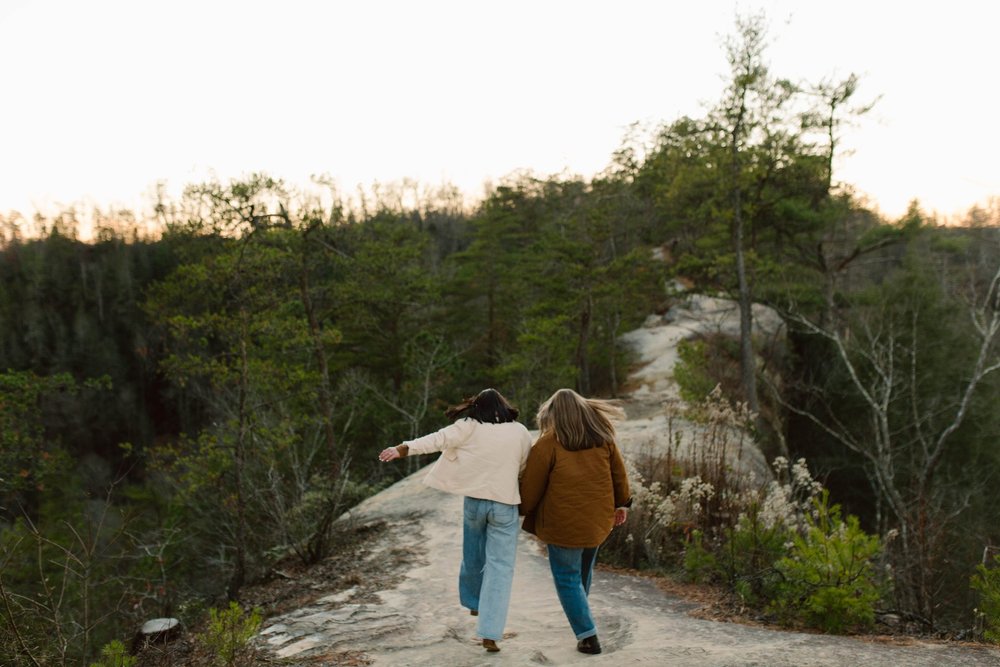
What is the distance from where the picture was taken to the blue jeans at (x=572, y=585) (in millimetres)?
4109

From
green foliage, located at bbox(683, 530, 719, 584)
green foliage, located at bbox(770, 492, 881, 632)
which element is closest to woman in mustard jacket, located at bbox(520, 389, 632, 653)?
green foliage, located at bbox(770, 492, 881, 632)

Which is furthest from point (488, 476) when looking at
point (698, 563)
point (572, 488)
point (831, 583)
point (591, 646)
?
point (698, 563)

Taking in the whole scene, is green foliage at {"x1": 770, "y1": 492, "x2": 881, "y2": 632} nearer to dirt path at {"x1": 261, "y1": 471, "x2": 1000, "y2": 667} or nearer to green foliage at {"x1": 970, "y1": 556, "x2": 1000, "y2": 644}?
dirt path at {"x1": 261, "y1": 471, "x2": 1000, "y2": 667}

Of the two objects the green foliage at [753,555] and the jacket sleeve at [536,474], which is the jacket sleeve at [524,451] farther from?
the green foliage at [753,555]

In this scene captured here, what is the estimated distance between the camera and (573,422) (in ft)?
13.5

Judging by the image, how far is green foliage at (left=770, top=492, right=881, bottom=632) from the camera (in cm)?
490

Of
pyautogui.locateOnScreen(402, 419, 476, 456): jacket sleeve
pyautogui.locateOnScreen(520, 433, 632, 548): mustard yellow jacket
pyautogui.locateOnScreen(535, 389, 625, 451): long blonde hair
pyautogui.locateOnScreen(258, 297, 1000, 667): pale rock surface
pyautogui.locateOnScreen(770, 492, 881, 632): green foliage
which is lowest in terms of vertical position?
pyautogui.locateOnScreen(258, 297, 1000, 667): pale rock surface

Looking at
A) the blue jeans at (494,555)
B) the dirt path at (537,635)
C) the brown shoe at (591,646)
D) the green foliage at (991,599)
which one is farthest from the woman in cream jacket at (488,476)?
the green foliage at (991,599)

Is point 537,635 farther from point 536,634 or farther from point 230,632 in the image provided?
point 230,632

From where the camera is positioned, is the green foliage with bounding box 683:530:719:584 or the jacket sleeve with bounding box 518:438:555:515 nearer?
the jacket sleeve with bounding box 518:438:555:515

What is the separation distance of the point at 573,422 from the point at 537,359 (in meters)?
16.7

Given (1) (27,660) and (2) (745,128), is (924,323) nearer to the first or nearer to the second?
(2) (745,128)

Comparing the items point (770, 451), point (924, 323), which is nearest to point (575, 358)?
point (770, 451)

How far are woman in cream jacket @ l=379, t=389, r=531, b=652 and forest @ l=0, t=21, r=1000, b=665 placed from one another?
81.6 inches
